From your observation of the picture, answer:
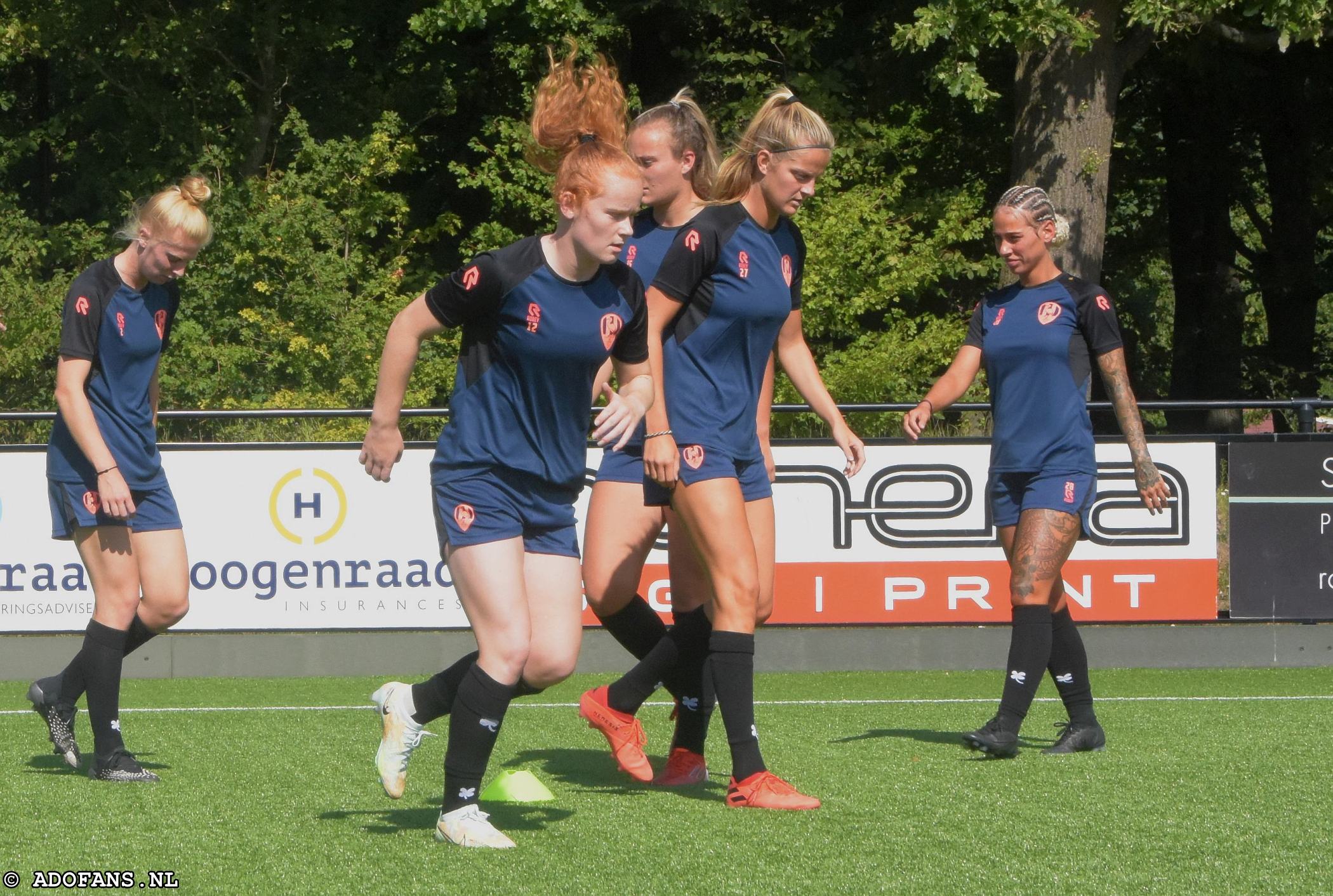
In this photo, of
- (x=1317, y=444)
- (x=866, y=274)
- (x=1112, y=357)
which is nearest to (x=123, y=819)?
(x=1112, y=357)

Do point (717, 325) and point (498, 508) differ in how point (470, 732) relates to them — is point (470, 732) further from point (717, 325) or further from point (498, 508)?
point (717, 325)

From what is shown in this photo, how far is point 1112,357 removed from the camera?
641 centimetres

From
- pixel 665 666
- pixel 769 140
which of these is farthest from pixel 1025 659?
pixel 769 140

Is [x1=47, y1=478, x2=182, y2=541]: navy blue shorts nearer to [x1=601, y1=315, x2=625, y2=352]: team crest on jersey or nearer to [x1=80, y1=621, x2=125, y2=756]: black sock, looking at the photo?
[x1=80, y1=621, x2=125, y2=756]: black sock

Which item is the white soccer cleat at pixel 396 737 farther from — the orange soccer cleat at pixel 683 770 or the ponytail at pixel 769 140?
the ponytail at pixel 769 140

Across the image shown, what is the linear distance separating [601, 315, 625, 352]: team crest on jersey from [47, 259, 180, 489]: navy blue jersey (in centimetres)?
184

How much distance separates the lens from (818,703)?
8.49m

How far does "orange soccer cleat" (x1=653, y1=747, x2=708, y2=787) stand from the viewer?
5691mm

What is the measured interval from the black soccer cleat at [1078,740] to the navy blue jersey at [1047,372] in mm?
986

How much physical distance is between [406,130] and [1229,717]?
1878 cm

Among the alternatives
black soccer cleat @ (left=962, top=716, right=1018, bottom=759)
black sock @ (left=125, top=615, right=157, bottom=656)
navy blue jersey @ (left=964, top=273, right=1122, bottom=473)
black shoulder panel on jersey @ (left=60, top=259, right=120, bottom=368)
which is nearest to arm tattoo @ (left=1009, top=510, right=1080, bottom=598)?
navy blue jersey @ (left=964, top=273, right=1122, bottom=473)

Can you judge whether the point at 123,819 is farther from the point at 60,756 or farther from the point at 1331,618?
the point at 1331,618

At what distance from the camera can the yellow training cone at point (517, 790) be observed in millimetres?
5363

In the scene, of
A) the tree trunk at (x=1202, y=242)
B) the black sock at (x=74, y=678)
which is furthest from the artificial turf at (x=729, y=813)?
the tree trunk at (x=1202, y=242)
